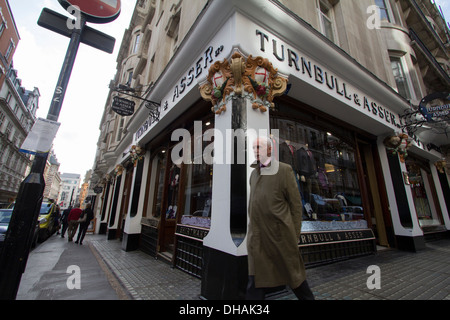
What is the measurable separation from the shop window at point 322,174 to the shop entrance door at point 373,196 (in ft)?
3.71

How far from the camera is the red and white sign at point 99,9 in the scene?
2.77 m

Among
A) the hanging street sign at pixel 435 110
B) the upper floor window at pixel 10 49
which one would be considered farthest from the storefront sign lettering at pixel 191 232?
the upper floor window at pixel 10 49

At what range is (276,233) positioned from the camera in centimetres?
195

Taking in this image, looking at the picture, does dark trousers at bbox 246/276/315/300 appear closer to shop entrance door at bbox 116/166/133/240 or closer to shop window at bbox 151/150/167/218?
shop window at bbox 151/150/167/218

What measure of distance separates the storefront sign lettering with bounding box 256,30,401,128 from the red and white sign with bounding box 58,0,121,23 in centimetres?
249

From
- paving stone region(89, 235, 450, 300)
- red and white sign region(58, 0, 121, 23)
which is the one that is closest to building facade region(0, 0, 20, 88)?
red and white sign region(58, 0, 121, 23)

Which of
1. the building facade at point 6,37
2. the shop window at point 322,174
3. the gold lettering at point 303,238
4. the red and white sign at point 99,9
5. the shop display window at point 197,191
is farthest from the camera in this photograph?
the building facade at point 6,37

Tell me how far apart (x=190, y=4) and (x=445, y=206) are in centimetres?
1356

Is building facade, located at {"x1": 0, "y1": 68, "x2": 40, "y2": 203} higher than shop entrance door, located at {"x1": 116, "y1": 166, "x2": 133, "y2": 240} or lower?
higher

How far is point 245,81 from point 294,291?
302 cm

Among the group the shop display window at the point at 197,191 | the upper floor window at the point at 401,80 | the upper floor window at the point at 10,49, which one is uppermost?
the upper floor window at the point at 10,49

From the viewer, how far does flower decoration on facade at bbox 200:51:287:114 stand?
324 cm

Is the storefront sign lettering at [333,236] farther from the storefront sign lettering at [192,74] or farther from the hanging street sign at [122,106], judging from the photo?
the hanging street sign at [122,106]
